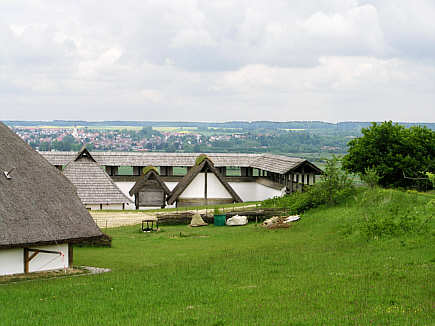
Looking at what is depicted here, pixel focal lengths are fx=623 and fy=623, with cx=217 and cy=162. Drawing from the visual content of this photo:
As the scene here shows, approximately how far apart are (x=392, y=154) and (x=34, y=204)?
30.3 m

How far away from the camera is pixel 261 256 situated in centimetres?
2277

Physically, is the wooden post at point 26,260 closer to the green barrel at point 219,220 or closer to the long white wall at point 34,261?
the long white wall at point 34,261

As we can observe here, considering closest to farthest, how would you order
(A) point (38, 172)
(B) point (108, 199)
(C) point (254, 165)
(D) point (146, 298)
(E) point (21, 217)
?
(D) point (146, 298) → (E) point (21, 217) → (A) point (38, 172) → (B) point (108, 199) → (C) point (254, 165)

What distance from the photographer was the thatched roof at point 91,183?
1855 inches

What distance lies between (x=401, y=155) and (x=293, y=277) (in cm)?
2760

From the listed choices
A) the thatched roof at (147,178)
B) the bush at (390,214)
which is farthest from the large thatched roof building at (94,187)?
the bush at (390,214)

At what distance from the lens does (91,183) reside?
4844 cm

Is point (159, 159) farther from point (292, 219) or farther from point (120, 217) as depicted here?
point (292, 219)

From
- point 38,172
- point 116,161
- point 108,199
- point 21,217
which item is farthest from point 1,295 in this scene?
point 116,161

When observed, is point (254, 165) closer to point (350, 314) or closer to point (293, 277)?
point (293, 277)

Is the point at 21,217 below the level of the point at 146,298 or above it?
above

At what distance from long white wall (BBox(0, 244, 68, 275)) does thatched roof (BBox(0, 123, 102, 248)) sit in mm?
917

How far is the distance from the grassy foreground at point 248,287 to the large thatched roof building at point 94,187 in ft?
64.4

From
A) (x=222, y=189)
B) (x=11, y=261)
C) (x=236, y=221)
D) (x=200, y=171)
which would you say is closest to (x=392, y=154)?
(x=222, y=189)
